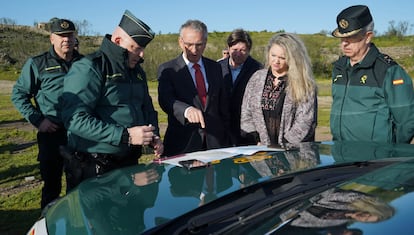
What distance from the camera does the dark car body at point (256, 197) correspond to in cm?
131

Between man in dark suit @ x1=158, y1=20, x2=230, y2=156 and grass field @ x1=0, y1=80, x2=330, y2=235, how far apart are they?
6.08ft

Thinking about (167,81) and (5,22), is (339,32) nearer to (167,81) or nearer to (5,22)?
(167,81)

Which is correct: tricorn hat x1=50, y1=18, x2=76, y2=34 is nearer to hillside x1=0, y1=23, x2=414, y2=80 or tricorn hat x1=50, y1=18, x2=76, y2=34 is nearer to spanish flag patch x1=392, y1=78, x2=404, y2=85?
spanish flag patch x1=392, y1=78, x2=404, y2=85

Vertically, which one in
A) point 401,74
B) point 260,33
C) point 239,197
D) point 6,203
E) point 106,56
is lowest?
point 6,203

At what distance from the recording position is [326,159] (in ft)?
7.34

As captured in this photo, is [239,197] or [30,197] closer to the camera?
Result: [239,197]

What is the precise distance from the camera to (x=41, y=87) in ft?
13.2

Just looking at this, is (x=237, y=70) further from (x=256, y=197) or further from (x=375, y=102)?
(x=256, y=197)

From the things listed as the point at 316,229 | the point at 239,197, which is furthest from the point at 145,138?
the point at 316,229

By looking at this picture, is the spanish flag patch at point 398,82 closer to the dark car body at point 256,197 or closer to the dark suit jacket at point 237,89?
the dark car body at point 256,197

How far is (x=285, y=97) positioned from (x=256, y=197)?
157cm

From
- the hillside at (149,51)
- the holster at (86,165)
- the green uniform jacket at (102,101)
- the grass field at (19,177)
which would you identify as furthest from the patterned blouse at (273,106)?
the hillside at (149,51)

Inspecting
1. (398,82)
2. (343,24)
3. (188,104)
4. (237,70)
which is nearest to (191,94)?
(188,104)

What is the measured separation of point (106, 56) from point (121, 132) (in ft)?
1.81
